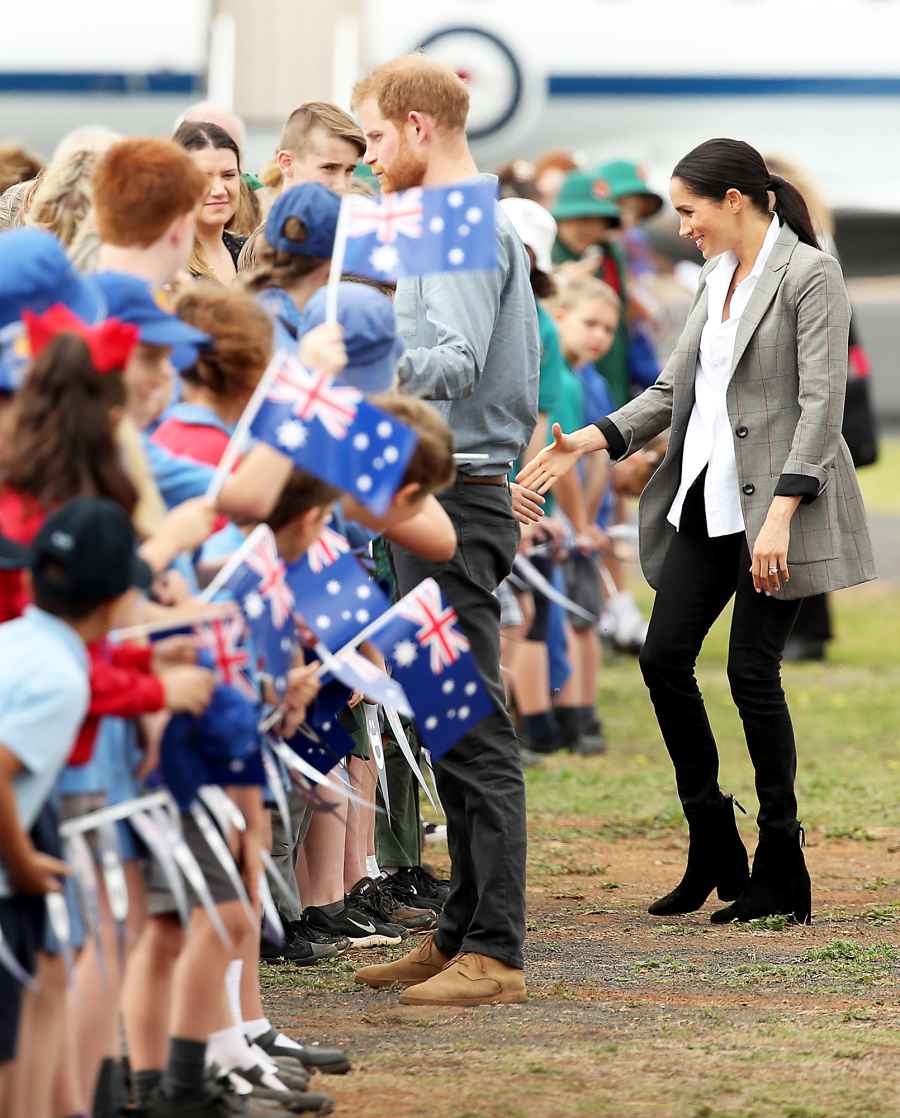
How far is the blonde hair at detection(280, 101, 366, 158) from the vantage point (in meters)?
5.65

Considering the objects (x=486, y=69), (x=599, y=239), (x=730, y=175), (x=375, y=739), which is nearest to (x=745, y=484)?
(x=730, y=175)

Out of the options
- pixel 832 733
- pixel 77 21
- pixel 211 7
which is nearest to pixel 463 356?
pixel 832 733

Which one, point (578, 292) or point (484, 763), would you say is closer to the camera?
point (484, 763)

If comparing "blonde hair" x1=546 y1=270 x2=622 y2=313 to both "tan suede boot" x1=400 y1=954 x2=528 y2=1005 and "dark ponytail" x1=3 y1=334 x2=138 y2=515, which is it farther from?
"dark ponytail" x1=3 y1=334 x2=138 y2=515

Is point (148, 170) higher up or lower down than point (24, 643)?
higher up

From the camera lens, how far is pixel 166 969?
3701 mm

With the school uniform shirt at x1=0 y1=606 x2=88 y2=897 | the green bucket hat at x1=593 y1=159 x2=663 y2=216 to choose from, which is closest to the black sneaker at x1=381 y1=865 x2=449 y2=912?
the school uniform shirt at x1=0 y1=606 x2=88 y2=897

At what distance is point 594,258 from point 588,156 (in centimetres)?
997

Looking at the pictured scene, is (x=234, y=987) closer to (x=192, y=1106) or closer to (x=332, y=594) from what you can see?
(x=192, y=1106)

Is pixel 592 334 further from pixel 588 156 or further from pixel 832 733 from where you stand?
pixel 588 156

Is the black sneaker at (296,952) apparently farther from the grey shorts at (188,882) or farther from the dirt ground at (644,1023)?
the grey shorts at (188,882)

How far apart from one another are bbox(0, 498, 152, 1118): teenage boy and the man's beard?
5.87 ft

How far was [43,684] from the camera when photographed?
3.04 metres

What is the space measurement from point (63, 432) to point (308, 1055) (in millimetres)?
1412
